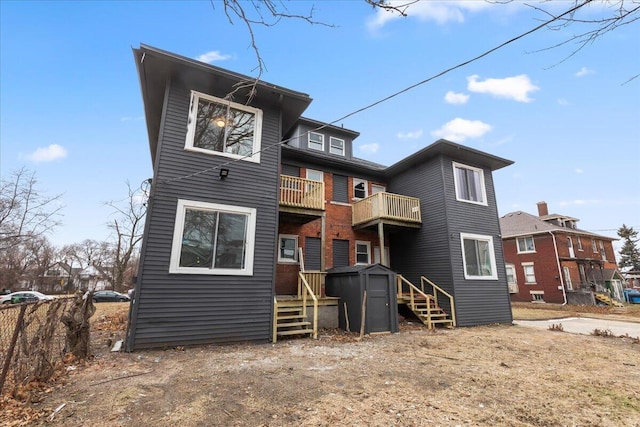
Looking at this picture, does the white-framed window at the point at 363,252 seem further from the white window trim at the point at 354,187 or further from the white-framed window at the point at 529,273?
the white-framed window at the point at 529,273

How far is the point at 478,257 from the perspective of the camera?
11.8 m

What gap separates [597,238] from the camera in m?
27.8

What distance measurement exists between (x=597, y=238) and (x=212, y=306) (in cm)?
3677

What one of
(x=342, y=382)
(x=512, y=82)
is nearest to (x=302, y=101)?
(x=512, y=82)

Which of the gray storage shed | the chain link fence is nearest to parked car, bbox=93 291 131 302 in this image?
the gray storage shed

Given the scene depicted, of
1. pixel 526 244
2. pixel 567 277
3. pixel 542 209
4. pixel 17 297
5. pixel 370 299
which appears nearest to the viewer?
pixel 370 299

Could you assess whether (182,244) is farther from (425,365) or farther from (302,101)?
(425,365)

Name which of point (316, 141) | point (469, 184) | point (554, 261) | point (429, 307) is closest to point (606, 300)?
point (554, 261)

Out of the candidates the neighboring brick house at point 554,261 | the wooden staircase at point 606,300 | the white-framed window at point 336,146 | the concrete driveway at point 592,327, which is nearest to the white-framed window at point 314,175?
the white-framed window at point 336,146

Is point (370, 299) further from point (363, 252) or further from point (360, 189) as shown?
point (360, 189)

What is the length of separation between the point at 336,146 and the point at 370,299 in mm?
8837

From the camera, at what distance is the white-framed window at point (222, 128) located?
783cm

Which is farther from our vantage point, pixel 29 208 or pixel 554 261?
pixel 554 261

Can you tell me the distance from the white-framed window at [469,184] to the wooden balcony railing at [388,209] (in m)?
1.85
